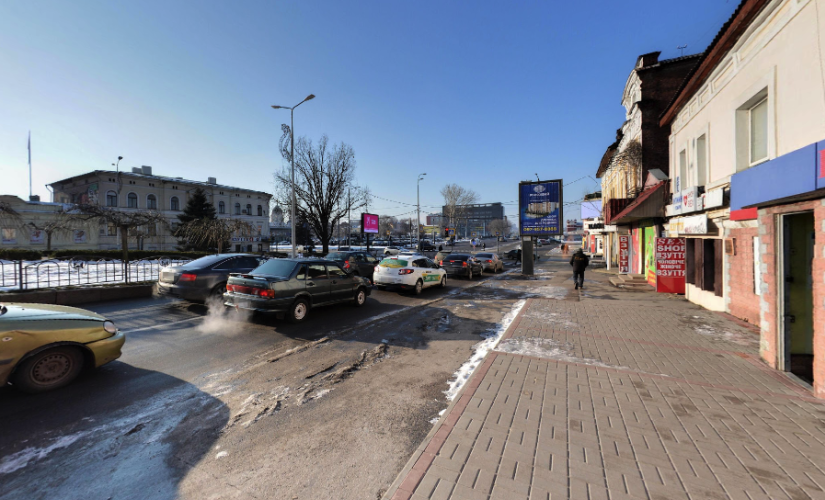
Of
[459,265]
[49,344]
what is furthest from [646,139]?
[49,344]

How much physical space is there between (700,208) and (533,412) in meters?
8.88

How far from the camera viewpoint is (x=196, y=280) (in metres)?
8.88

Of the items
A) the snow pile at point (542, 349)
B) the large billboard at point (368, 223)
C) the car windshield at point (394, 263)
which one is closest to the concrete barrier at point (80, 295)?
the car windshield at point (394, 263)

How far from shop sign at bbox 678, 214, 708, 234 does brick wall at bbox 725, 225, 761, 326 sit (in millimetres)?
634

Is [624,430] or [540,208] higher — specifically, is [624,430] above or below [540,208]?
below

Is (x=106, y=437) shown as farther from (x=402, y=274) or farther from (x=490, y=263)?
(x=490, y=263)

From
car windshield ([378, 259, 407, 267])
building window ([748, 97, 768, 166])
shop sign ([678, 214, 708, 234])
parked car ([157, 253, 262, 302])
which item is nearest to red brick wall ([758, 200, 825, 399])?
building window ([748, 97, 768, 166])

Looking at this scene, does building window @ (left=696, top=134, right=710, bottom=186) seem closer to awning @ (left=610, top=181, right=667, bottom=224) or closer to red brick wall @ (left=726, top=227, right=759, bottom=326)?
red brick wall @ (left=726, top=227, right=759, bottom=326)

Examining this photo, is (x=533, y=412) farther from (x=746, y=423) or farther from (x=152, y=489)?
(x=152, y=489)

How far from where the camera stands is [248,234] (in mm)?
31828

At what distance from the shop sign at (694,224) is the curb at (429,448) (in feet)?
27.1

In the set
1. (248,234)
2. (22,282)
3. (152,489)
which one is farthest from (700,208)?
(248,234)

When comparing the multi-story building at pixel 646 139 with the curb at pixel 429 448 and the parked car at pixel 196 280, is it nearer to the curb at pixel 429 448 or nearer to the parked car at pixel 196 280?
the curb at pixel 429 448

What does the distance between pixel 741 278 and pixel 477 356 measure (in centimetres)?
719
